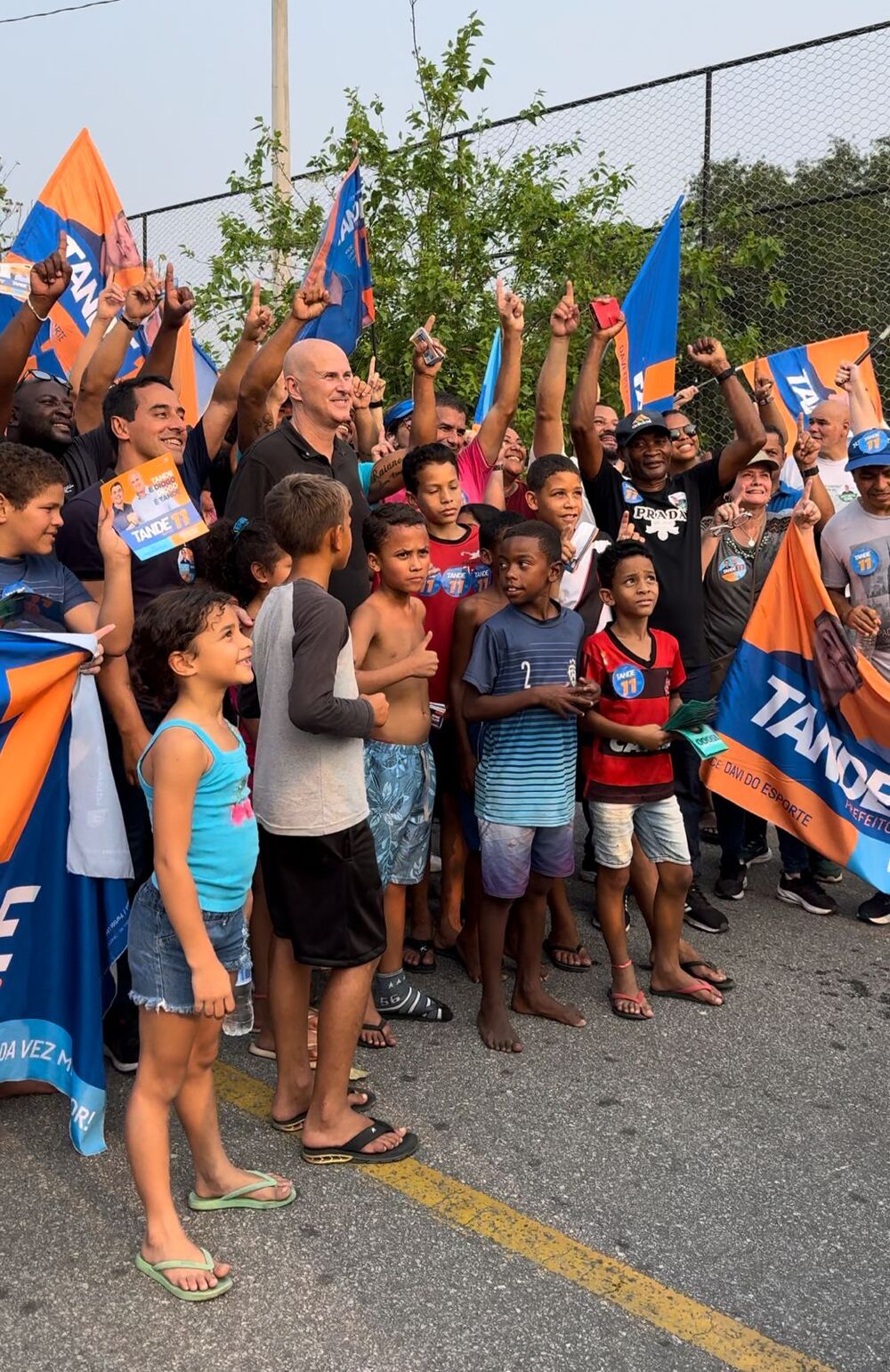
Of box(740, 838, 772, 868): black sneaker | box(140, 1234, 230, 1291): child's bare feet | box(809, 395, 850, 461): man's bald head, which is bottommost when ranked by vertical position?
box(140, 1234, 230, 1291): child's bare feet

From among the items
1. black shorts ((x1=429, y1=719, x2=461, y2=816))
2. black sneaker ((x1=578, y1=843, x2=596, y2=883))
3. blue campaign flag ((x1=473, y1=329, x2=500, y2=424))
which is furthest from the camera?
blue campaign flag ((x1=473, y1=329, x2=500, y2=424))

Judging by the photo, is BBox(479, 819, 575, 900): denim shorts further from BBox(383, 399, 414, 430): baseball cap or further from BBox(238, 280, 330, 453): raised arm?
BBox(383, 399, 414, 430): baseball cap

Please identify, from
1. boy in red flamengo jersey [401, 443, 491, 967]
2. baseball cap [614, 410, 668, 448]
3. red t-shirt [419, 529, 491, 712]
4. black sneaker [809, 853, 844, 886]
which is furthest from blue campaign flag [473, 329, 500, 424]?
black sneaker [809, 853, 844, 886]

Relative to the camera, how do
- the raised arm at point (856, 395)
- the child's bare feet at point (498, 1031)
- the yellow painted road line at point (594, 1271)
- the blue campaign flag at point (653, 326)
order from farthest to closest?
the blue campaign flag at point (653, 326) → the raised arm at point (856, 395) → the child's bare feet at point (498, 1031) → the yellow painted road line at point (594, 1271)

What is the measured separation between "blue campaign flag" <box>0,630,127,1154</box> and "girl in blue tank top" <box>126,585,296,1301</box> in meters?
0.41

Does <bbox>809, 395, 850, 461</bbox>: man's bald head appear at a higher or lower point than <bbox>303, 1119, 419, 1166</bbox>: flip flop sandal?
higher

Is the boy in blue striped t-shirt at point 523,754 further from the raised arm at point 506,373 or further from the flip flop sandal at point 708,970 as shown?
the raised arm at point 506,373

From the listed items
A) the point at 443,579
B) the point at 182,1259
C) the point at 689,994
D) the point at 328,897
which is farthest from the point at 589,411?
the point at 182,1259

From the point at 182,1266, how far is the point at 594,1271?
3.08 feet

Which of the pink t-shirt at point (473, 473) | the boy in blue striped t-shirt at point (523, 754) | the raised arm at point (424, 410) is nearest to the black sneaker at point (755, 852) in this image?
the boy in blue striped t-shirt at point (523, 754)

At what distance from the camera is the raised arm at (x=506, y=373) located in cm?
509

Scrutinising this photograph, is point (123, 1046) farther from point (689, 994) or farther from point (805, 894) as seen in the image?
point (805, 894)

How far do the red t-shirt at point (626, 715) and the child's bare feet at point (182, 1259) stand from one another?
2.12m

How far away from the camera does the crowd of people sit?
2891mm
